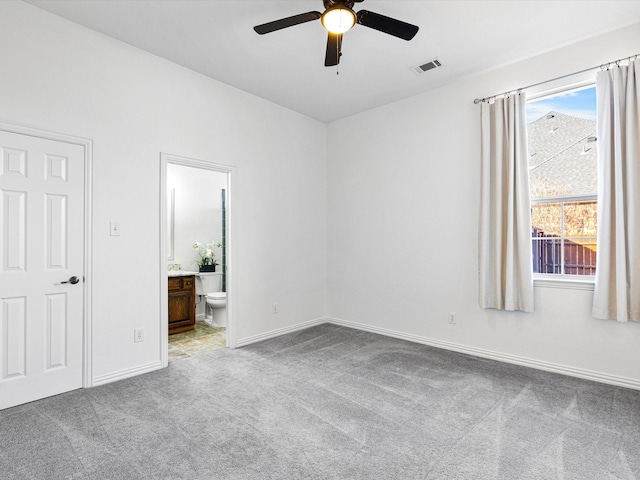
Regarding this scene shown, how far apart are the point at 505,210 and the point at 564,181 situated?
553mm

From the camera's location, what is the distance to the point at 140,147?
10.5 feet

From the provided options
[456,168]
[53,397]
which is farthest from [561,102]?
[53,397]

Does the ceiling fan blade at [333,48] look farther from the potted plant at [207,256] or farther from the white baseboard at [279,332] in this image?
the potted plant at [207,256]

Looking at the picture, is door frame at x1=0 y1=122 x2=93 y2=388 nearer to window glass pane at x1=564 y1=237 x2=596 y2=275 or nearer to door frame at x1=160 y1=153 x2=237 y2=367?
door frame at x1=160 y1=153 x2=237 y2=367

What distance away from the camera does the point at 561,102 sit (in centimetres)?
329

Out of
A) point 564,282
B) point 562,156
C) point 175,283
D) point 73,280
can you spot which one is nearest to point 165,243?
point 73,280

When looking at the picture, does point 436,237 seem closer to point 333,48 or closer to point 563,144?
point 563,144

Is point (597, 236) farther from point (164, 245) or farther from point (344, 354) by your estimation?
point (164, 245)

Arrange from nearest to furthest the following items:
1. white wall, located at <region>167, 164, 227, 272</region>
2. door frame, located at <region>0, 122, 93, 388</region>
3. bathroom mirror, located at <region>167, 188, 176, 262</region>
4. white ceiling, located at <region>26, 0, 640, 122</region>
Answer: white ceiling, located at <region>26, 0, 640, 122</region>, door frame, located at <region>0, 122, 93, 388</region>, bathroom mirror, located at <region>167, 188, 176, 262</region>, white wall, located at <region>167, 164, 227, 272</region>

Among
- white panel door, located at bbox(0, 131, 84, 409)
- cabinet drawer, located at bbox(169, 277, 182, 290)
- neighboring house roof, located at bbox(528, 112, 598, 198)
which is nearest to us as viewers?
white panel door, located at bbox(0, 131, 84, 409)

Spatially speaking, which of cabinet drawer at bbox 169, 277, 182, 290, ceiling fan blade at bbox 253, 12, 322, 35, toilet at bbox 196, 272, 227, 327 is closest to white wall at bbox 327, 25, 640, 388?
toilet at bbox 196, 272, 227, 327

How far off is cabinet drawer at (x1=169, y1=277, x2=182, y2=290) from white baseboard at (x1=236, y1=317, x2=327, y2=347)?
47.6 inches

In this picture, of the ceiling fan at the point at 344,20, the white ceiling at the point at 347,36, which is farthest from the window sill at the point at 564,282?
the ceiling fan at the point at 344,20

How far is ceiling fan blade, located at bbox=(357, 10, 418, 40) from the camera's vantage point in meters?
2.21
